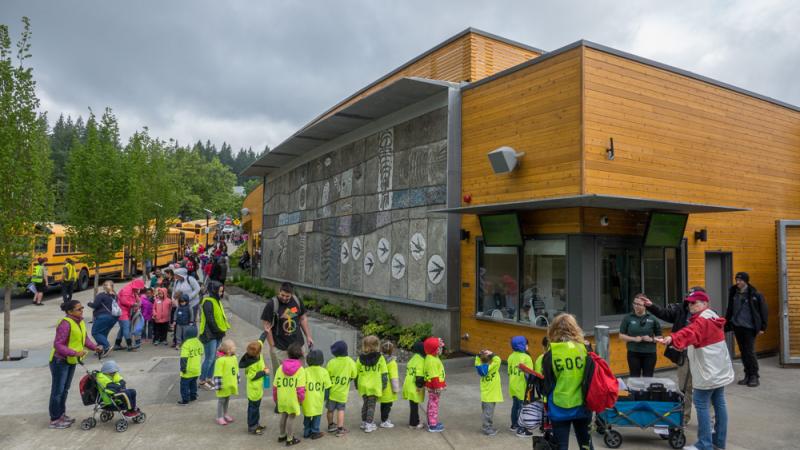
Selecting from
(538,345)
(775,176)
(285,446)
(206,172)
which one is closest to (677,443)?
(538,345)

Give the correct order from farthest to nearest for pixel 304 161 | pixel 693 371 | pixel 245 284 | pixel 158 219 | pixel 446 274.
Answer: pixel 158 219 → pixel 245 284 → pixel 304 161 → pixel 446 274 → pixel 693 371

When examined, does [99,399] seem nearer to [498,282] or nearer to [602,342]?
[602,342]

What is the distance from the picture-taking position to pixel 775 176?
12.1 metres

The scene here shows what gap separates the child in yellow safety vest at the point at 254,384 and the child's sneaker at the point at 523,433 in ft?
10.8

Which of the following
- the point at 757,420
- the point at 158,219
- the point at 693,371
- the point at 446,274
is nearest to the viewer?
the point at 693,371

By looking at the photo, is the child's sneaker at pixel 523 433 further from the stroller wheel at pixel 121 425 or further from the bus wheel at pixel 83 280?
the bus wheel at pixel 83 280

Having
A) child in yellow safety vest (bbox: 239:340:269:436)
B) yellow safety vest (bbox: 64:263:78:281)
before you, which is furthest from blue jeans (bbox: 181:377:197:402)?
yellow safety vest (bbox: 64:263:78:281)

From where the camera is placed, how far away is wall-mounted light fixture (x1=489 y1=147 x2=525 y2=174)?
31.2 ft

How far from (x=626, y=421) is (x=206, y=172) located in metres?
77.1

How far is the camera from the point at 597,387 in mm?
4234

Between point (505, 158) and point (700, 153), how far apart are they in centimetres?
431

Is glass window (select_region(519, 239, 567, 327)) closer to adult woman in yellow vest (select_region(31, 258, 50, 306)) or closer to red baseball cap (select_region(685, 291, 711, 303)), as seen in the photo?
red baseball cap (select_region(685, 291, 711, 303))

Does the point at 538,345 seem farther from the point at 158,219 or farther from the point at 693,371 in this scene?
the point at 158,219

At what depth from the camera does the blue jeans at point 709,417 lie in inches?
220
